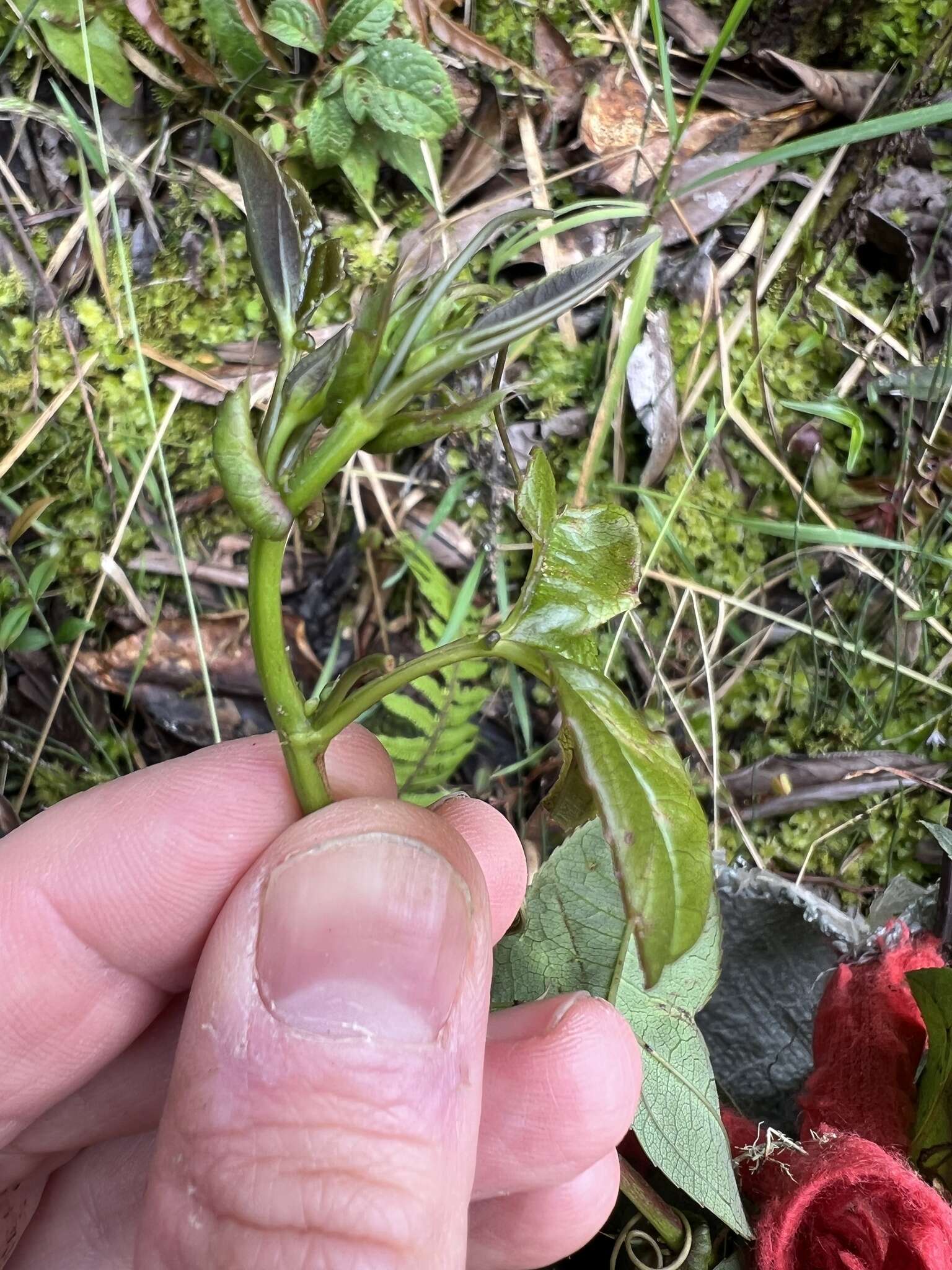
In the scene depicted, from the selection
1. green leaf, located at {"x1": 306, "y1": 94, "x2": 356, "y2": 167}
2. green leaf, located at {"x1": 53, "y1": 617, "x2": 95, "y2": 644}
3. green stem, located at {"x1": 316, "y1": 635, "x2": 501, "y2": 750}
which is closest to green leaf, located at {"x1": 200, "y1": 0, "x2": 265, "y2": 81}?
green leaf, located at {"x1": 306, "y1": 94, "x2": 356, "y2": 167}

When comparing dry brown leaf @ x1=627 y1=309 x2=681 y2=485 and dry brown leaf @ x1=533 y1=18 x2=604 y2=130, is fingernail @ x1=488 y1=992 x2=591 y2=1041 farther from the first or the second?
dry brown leaf @ x1=533 y1=18 x2=604 y2=130

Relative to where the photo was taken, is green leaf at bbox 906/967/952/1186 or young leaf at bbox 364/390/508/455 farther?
green leaf at bbox 906/967/952/1186

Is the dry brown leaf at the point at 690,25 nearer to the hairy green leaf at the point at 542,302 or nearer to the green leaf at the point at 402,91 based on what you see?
the green leaf at the point at 402,91

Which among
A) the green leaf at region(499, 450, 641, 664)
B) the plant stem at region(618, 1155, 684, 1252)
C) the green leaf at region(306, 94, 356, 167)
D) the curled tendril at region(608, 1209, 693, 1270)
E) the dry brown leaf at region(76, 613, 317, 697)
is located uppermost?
the green leaf at region(306, 94, 356, 167)

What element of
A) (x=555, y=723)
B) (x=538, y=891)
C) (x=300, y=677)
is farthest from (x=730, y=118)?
(x=538, y=891)

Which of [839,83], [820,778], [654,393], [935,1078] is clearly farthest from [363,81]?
[935,1078]

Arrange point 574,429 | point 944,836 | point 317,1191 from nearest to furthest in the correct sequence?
point 317,1191, point 944,836, point 574,429

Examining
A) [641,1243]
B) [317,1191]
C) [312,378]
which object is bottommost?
[641,1243]

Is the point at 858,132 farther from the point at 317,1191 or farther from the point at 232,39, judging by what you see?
the point at 317,1191

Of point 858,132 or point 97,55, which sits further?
point 97,55
